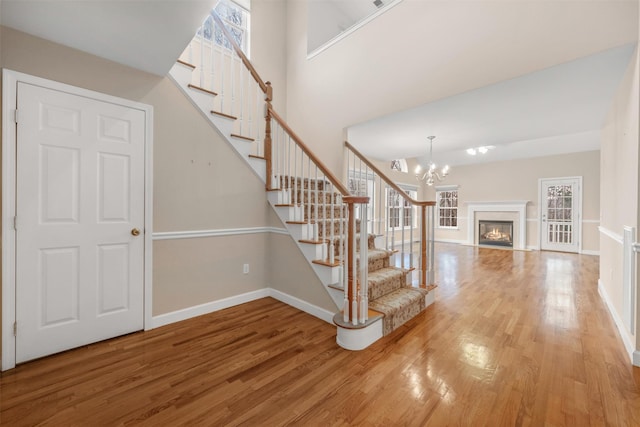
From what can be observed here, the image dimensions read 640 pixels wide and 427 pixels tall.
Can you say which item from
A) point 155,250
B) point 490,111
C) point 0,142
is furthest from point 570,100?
point 0,142

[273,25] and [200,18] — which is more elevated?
[273,25]

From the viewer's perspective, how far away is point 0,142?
181 centimetres

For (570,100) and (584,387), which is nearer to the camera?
(584,387)

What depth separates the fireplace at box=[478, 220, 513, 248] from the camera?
25.0 ft

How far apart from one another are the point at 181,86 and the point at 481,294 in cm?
431

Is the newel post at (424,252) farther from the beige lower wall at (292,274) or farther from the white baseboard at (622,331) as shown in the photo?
the white baseboard at (622,331)

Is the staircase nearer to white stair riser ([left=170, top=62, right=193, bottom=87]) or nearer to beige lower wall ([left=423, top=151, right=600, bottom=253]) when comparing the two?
white stair riser ([left=170, top=62, right=193, bottom=87])

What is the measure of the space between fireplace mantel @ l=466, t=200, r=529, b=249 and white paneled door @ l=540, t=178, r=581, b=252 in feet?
1.35

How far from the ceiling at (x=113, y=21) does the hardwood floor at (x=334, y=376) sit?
2.35 meters

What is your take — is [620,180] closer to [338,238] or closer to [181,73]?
[338,238]

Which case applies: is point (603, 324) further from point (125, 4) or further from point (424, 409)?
point (125, 4)

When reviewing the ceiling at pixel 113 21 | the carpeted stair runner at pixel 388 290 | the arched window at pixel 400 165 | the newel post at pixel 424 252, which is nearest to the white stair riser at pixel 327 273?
the carpeted stair runner at pixel 388 290

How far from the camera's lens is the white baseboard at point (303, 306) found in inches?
104

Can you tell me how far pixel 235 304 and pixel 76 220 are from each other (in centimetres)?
168
